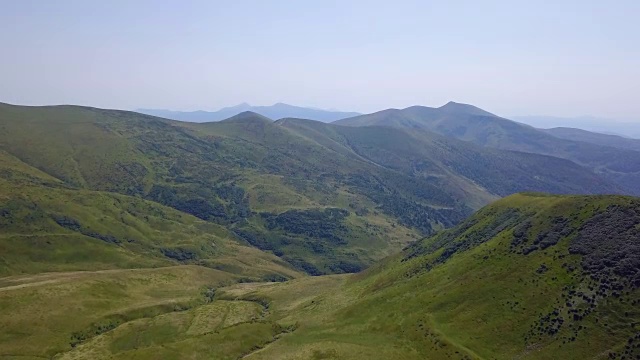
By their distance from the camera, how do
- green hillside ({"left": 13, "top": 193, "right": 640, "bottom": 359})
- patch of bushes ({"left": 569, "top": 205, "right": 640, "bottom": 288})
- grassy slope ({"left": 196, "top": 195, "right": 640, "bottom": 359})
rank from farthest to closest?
patch of bushes ({"left": 569, "top": 205, "right": 640, "bottom": 288}), green hillside ({"left": 13, "top": 193, "right": 640, "bottom": 359}), grassy slope ({"left": 196, "top": 195, "right": 640, "bottom": 359})

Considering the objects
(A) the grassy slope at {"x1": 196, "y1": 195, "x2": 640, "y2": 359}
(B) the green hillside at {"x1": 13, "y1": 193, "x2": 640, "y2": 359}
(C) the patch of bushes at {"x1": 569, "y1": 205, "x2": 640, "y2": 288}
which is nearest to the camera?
(A) the grassy slope at {"x1": 196, "y1": 195, "x2": 640, "y2": 359}

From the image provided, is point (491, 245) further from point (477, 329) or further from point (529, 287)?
point (477, 329)

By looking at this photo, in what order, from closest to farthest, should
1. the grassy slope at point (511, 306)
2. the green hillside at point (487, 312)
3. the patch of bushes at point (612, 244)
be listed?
the grassy slope at point (511, 306), the green hillside at point (487, 312), the patch of bushes at point (612, 244)

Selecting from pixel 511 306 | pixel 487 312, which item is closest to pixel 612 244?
pixel 511 306

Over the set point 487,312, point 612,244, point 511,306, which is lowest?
point 487,312

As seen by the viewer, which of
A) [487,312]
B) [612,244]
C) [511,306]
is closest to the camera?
[511,306]

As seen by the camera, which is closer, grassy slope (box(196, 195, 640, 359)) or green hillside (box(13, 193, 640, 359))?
grassy slope (box(196, 195, 640, 359))

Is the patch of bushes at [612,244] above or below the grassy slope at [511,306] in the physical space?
above

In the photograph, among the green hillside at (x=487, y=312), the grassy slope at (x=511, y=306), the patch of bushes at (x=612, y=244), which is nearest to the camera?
the grassy slope at (x=511, y=306)

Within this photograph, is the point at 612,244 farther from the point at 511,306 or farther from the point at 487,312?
the point at 487,312

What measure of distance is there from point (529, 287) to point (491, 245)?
32.4 meters

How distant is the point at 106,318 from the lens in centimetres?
18800

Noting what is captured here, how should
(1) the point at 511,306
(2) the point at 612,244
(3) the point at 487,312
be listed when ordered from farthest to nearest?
(3) the point at 487,312 < (2) the point at 612,244 < (1) the point at 511,306

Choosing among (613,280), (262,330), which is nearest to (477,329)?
(613,280)
